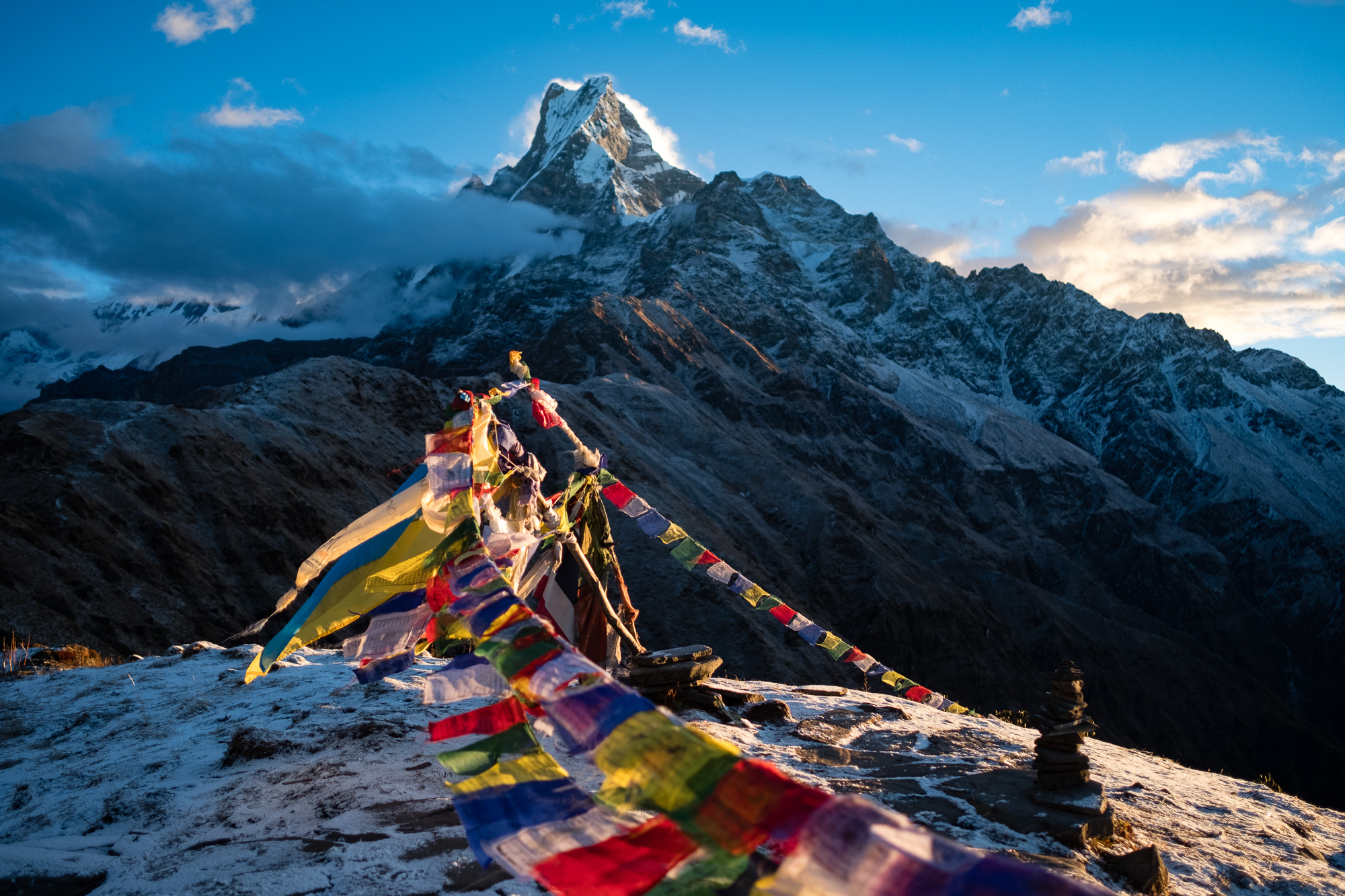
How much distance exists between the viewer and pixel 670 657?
303 inches

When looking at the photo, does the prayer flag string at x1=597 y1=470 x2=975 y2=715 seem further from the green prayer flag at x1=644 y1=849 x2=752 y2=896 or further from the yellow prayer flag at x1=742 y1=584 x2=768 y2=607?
the green prayer flag at x1=644 y1=849 x2=752 y2=896

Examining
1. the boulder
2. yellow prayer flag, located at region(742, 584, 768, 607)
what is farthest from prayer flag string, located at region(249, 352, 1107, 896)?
yellow prayer flag, located at region(742, 584, 768, 607)

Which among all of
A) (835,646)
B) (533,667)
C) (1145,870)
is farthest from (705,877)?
(835,646)

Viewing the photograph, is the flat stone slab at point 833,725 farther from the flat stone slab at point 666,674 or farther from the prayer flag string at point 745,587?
the flat stone slab at point 666,674

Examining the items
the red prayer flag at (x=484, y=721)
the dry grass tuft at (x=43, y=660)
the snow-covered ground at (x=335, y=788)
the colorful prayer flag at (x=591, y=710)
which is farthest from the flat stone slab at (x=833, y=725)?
the dry grass tuft at (x=43, y=660)

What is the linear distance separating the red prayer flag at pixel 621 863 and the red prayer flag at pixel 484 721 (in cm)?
112

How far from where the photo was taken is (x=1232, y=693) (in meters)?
60.1

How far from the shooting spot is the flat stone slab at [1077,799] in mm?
5500

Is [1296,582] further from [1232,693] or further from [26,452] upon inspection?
[26,452]

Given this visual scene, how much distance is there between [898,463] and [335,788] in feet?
245

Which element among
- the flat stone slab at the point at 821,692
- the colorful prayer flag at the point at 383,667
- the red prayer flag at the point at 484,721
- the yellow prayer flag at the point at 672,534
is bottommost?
the flat stone slab at the point at 821,692

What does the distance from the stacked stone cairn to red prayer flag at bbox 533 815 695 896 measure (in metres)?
4.88

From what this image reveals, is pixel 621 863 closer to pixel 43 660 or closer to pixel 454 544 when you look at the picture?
pixel 454 544

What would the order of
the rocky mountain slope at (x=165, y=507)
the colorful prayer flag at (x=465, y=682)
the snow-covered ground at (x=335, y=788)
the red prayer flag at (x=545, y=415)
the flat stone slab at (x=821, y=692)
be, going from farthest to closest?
1. the rocky mountain slope at (x=165, y=507)
2. the flat stone slab at (x=821, y=692)
3. the red prayer flag at (x=545, y=415)
4. the colorful prayer flag at (x=465, y=682)
5. the snow-covered ground at (x=335, y=788)
